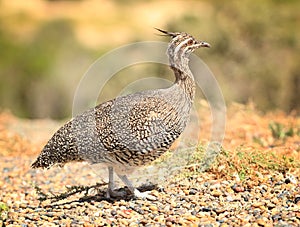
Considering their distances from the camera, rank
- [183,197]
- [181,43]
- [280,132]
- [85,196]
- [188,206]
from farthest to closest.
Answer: [280,132], [85,196], [181,43], [183,197], [188,206]

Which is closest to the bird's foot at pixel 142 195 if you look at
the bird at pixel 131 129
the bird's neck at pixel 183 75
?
the bird at pixel 131 129

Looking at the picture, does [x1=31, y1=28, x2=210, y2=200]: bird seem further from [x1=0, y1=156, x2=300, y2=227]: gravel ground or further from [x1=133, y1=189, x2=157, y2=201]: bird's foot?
[x1=0, y1=156, x2=300, y2=227]: gravel ground

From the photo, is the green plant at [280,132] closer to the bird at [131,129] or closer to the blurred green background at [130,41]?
the bird at [131,129]

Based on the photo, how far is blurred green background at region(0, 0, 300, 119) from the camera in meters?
17.6

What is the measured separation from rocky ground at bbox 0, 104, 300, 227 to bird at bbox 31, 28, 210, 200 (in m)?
0.36

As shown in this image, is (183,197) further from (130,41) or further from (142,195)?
(130,41)

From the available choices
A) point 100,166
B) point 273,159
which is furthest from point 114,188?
point 273,159

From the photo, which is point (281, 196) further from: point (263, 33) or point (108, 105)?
point (263, 33)

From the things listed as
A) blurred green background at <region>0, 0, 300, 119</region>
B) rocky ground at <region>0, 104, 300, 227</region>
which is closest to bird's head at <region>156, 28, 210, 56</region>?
rocky ground at <region>0, 104, 300, 227</region>

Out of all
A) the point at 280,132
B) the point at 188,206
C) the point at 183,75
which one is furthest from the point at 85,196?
the point at 280,132

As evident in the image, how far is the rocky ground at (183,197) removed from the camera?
6.48 metres

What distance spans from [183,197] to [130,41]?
17667 mm

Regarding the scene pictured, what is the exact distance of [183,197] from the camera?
7.03m

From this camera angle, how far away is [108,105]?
729cm
